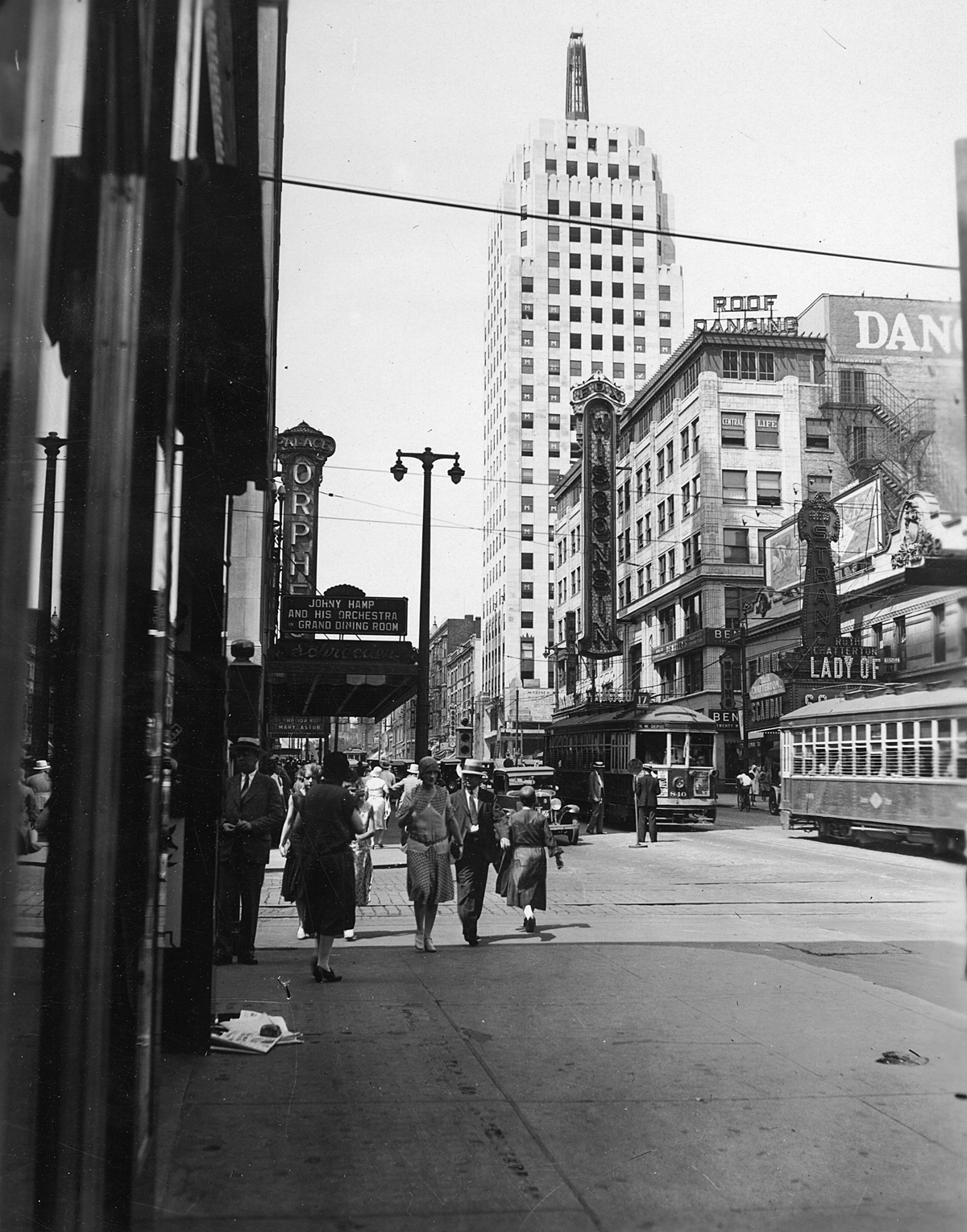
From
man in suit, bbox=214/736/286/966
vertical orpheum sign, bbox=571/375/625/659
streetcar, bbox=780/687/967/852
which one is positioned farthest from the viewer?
vertical orpheum sign, bbox=571/375/625/659

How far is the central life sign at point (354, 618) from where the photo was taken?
20484 millimetres

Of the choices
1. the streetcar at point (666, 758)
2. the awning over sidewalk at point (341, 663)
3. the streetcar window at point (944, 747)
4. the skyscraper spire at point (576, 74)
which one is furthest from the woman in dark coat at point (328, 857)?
the streetcar at point (666, 758)

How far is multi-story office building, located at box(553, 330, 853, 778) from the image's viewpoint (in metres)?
27.4

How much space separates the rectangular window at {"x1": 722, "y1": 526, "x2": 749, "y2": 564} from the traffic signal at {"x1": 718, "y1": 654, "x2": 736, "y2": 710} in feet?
15.0

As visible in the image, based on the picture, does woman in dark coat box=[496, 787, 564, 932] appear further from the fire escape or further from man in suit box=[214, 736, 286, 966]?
the fire escape

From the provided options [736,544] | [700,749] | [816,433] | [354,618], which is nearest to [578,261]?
[816,433]

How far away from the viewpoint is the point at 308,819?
26.6ft

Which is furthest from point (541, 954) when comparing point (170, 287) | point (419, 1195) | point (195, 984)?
point (170, 287)

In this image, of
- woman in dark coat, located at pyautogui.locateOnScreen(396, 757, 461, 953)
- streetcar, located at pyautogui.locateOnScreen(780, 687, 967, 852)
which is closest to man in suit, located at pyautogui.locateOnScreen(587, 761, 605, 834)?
streetcar, located at pyautogui.locateOnScreen(780, 687, 967, 852)

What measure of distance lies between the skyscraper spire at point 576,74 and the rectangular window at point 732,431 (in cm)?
2076

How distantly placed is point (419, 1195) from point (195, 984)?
2193 millimetres

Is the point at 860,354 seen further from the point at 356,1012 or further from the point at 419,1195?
the point at 356,1012

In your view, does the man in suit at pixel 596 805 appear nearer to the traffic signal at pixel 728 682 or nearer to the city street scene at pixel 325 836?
the city street scene at pixel 325 836

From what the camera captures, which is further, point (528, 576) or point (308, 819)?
point (528, 576)
